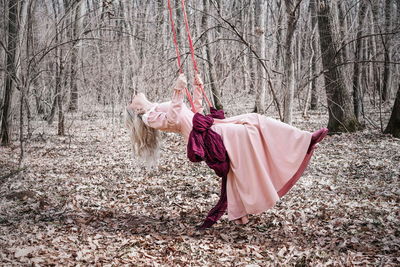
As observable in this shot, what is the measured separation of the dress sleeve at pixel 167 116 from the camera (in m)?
4.73

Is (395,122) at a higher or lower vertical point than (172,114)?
lower

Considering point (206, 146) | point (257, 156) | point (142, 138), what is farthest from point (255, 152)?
point (142, 138)

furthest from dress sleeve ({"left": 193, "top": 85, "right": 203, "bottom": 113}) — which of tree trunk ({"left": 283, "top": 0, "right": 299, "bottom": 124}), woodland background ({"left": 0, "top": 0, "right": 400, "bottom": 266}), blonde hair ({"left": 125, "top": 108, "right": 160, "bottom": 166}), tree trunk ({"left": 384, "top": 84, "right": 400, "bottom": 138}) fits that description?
tree trunk ({"left": 384, "top": 84, "right": 400, "bottom": 138})

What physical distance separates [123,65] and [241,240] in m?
10.5

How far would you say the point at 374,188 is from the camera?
638cm

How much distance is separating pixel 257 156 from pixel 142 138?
165cm

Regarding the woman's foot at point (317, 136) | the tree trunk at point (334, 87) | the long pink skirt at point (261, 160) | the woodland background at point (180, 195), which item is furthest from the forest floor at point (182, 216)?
the tree trunk at point (334, 87)

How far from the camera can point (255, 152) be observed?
451 cm

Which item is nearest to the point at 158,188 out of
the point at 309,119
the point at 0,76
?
the point at 0,76

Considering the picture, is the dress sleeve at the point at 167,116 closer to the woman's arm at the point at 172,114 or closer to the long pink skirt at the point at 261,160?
the woman's arm at the point at 172,114

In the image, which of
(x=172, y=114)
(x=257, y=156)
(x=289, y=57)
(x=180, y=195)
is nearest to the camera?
(x=257, y=156)

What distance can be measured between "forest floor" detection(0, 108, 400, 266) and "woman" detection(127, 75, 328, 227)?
58 centimetres

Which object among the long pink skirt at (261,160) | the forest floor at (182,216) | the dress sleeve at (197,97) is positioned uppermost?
the dress sleeve at (197,97)

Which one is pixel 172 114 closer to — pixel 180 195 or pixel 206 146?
pixel 206 146
